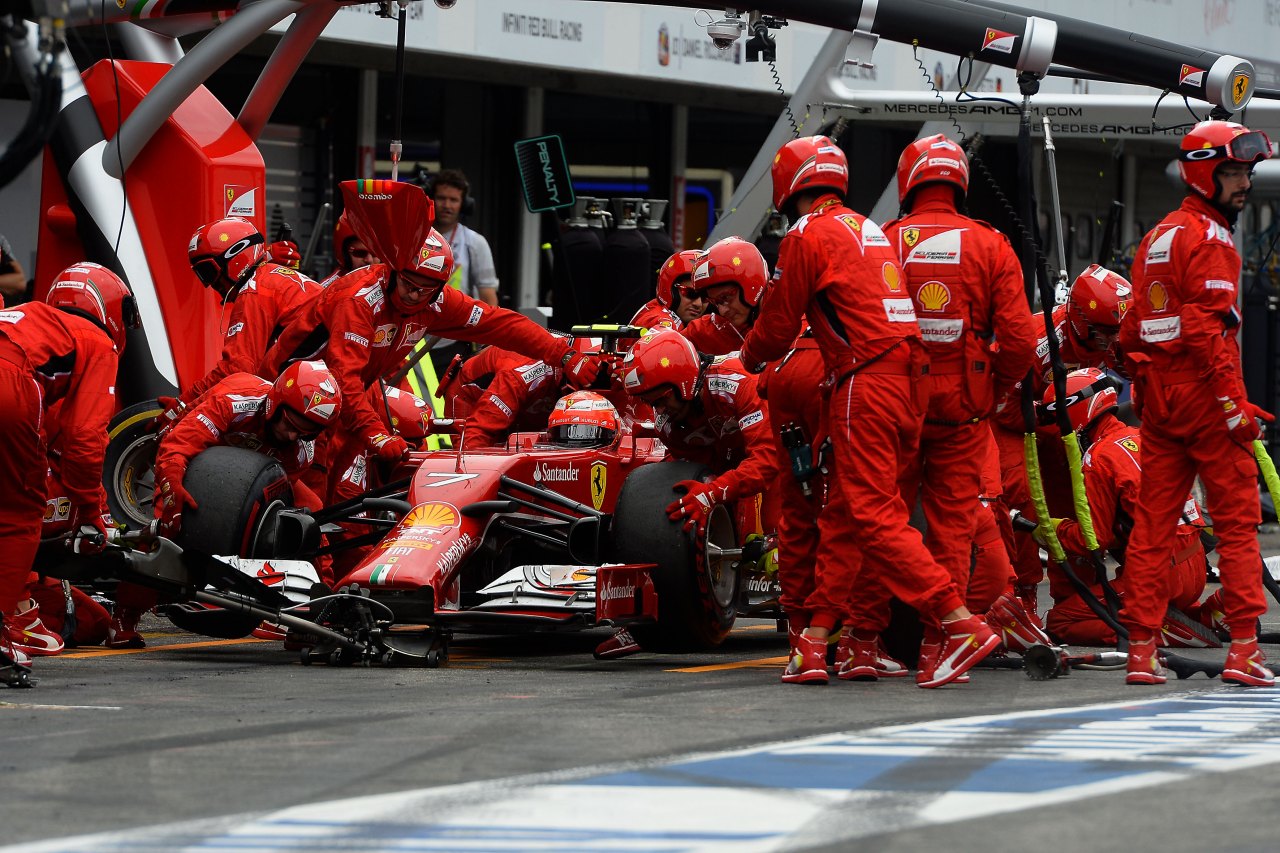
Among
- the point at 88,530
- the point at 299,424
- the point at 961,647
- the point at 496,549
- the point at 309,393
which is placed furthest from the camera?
the point at 299,424

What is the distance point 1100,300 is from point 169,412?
4.41 metres

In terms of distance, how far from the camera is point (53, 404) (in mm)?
9062

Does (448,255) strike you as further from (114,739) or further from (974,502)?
(114,739)

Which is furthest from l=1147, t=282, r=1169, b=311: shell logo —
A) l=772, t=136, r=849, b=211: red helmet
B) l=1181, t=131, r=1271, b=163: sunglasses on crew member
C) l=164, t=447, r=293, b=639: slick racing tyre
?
l=164, t=447, r=293, b=639: slick racing tyre

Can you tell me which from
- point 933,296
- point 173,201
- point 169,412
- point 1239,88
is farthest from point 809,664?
point 173,201

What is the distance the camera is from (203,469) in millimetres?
→ 9398

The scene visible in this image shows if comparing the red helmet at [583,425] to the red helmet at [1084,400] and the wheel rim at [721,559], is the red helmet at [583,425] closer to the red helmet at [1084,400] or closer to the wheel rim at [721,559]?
the wheel rim at [721,559]

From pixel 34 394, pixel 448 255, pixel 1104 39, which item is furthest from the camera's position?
pixel 1104 39

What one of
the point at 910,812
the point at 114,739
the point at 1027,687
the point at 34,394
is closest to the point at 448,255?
the point at 34,394

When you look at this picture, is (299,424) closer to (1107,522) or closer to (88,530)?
(88,530)

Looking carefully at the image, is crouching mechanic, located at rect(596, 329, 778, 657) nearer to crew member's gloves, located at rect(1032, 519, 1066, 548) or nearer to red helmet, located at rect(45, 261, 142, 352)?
crew member's gloves, located at rect(1032, 519, 1066, 548)

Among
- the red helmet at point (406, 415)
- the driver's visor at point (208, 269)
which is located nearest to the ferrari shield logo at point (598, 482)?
the red helmet at point (406, 415)

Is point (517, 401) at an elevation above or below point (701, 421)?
above

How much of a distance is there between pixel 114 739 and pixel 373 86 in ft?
42.4
